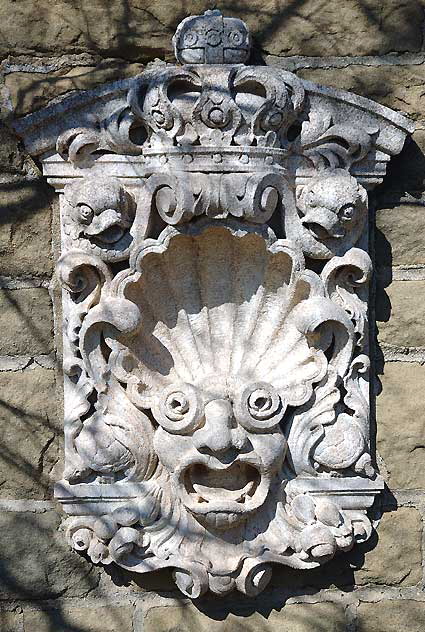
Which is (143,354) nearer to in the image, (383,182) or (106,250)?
(106,250)

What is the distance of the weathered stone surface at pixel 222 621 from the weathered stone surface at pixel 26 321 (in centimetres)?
60

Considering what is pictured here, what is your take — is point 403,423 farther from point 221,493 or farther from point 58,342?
point 58,342

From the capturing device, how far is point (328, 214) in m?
2.08

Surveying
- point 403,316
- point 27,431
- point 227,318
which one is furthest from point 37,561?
point 403,316

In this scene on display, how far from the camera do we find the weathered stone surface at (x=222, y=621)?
217 centimetres

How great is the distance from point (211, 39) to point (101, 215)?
1.36 feet

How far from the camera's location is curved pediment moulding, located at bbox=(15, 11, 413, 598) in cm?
206

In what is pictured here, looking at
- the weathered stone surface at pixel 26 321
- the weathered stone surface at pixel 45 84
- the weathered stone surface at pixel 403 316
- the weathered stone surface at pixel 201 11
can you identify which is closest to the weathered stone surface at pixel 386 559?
the weathered stone surface at pixel 403 316

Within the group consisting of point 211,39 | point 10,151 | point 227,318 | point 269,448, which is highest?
point 211,39

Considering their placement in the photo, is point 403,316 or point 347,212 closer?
point 347,212

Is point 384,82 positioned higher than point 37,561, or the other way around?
point 384,82

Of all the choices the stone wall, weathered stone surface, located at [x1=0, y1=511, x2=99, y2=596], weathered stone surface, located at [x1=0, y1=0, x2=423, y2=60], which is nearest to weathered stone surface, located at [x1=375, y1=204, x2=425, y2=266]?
the stone wall

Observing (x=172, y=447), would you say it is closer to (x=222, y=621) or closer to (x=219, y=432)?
(x=219, y=432)

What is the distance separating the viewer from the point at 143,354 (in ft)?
7.03
